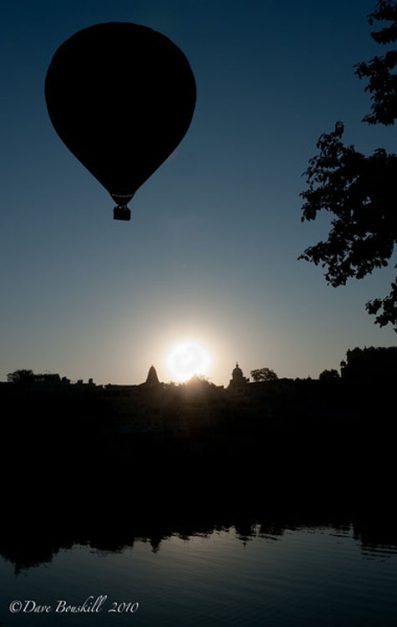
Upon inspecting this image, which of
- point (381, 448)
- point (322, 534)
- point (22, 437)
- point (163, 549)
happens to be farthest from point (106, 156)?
point (381, 448)

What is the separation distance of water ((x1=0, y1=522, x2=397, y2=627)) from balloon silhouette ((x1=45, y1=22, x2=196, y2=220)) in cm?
1796

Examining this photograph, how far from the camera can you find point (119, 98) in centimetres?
880

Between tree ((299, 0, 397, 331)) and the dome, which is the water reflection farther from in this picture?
the dome

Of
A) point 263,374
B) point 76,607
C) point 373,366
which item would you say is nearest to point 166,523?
point 76,607

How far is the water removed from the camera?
21.1m

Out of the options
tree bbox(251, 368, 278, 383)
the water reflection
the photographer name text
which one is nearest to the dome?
tree bbox(251, 368, 278, 383)

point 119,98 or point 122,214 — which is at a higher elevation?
point 119,98

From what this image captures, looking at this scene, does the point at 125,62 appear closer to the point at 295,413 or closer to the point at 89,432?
the point at 89,432

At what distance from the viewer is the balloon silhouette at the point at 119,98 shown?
8578 millimetres

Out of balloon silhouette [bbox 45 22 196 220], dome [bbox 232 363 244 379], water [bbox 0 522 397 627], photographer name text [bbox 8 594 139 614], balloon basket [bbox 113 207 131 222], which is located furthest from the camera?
dome [bbox 232 363 244 379]

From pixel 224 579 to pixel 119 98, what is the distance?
2464 centimetres

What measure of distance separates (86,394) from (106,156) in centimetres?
5950

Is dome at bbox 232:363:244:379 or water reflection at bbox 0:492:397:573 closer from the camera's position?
water reflection at bbox 0:492:397:573

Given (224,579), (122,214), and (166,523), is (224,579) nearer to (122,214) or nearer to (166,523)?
(166,523)
